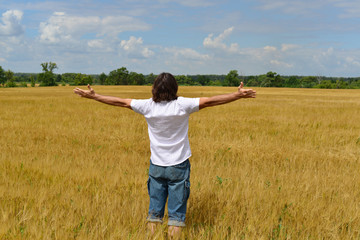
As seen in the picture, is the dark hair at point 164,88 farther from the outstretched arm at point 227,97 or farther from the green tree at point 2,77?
the green tree at point 2,77

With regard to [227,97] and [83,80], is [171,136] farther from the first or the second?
[83,80]

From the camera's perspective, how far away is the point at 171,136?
304 centimetres

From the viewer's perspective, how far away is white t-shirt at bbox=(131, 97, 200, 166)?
2963 millimetres

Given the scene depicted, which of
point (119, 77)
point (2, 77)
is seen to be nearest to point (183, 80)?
point (119, 77)

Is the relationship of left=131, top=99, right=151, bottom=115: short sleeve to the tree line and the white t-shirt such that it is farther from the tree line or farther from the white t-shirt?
the tree line

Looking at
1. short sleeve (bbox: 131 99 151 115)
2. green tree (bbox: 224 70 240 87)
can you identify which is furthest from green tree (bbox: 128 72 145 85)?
short sleeve (bbox: 131 99 151 115)

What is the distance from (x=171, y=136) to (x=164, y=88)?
0.51m

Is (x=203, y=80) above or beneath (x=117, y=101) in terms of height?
above

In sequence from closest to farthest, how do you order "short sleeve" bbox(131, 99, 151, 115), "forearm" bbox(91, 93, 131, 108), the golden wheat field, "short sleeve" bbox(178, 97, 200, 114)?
"short sleeve" bbox(178, 97, 200, 114), "short sleeve" bbox(131, 99, 151, 115), "forearm" bbox(91, 93, 131, 108), the golden wheat field

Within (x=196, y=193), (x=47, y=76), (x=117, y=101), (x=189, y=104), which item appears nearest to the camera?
(x=189, y=104)

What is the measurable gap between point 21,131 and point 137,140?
4.29m

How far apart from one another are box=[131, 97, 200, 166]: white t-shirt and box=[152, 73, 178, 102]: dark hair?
0.21ft

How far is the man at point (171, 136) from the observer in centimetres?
297

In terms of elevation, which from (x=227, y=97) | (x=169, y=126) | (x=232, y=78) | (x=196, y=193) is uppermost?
(x=232, y=78)
